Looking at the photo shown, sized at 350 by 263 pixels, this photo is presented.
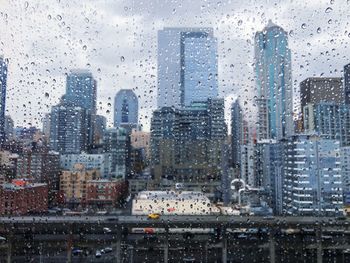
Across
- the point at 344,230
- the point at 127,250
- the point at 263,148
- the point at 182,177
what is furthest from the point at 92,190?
the point at 344,230

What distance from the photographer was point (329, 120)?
17.3m

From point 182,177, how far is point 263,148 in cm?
638

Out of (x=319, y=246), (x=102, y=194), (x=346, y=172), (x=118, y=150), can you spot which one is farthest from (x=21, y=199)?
(x=346, y=172)

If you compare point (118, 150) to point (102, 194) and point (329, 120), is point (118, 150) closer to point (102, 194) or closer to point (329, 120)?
point (102, 194)

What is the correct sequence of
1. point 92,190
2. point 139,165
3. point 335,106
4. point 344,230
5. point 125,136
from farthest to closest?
point 92,190, point 139,165, point 125,136, point 335,106, point 344,230

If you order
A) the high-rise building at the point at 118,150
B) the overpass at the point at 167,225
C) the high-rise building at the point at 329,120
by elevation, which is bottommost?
the overpass at the point at 167,225

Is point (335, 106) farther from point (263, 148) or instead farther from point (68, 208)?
point (68, 208)

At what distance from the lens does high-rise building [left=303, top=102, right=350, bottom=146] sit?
1551 centimetres

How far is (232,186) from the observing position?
21.5 metres

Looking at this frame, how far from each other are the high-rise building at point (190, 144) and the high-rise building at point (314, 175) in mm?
4253

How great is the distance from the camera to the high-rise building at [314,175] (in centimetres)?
1986

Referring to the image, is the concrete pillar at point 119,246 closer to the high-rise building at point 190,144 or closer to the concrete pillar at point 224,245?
the concrete pillar at point 224,245

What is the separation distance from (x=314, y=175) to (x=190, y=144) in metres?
8.27

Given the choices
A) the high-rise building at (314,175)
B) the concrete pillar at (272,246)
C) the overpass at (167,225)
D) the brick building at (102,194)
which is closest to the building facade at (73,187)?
the brick building at (102,194)
